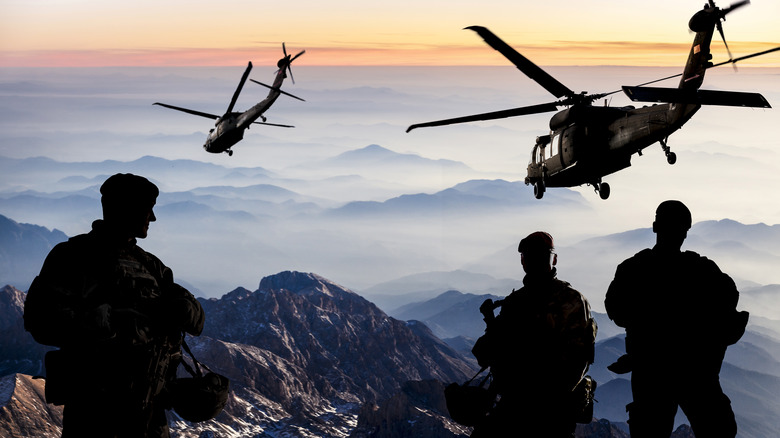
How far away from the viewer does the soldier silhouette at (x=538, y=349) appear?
828 cm

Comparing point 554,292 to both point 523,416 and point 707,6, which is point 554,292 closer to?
point 523,416

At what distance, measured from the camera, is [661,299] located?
9.12 meters

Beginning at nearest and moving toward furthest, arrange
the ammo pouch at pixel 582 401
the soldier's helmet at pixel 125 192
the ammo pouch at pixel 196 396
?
the soldier's helmet at pixel 125 192, the ammo pouch at pixel 196 396, the ammo pouch at pixel 582 401

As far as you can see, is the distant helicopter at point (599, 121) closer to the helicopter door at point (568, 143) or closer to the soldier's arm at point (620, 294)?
the helicopter door at point (568, 143)

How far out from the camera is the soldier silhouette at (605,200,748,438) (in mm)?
8938

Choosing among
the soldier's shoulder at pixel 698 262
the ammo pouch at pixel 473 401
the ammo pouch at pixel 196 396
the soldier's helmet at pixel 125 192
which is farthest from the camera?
the soldier's shoulder at pixel 698 262

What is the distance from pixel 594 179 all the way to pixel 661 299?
25.0 metres

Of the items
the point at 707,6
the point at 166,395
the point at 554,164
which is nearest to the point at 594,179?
the point at 554,164

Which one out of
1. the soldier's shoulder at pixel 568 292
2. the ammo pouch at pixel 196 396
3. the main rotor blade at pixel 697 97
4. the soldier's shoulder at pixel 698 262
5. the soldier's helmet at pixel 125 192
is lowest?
the ammo pouch at pixel 196 396

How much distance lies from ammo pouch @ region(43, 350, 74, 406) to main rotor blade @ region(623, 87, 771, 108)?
60.6 ft

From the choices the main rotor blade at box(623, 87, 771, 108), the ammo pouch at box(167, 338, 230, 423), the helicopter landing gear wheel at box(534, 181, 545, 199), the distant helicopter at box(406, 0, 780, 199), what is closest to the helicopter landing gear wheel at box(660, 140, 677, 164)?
the distant helicopter at box(406, 0, 780, 199)

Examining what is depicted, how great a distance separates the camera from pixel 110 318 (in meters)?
7.08

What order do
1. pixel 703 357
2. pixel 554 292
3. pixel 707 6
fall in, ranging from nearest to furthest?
1. pixel 554 292
2. pixel 703 357
3. pixel 707 6

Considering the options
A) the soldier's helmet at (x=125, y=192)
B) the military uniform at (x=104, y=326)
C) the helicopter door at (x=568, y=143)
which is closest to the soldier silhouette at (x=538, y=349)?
the military uniform at (x=104, y=326)
